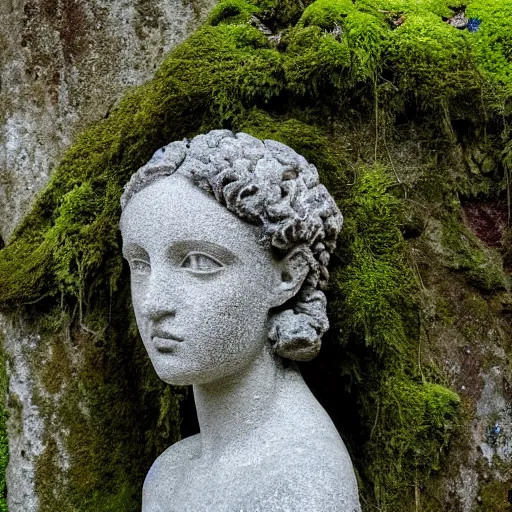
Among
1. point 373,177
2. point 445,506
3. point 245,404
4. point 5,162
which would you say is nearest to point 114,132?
point 5,162

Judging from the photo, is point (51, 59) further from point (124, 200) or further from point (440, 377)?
point (440, 377)

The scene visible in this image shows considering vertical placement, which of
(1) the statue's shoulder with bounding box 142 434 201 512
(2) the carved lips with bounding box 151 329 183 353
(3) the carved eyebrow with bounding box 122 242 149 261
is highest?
(3) the carved eyebrow with bounding box 122 242 149 261

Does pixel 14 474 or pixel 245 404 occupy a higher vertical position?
pixel 245 404

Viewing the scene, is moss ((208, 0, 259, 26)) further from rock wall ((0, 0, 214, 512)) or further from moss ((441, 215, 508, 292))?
moss ((441, 215, 508, 292))

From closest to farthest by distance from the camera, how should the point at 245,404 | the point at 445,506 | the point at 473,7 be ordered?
the point at 245,404 < the point at 445,506 < the point at 473,7

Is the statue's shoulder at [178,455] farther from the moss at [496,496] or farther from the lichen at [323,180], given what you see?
the moss at [496,496]

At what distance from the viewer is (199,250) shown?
9.34 ft

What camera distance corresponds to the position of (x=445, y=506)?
10.5ft

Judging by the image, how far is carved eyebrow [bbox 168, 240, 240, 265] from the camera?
112 inches

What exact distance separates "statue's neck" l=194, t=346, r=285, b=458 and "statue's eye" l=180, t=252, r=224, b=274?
366 mm

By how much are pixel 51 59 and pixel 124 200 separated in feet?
3.54

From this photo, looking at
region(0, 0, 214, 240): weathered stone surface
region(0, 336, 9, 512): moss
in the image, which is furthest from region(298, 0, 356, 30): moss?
region(0, 336, 9, 512): moss

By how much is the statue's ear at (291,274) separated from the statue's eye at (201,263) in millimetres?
256

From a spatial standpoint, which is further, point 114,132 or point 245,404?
point 114,132
